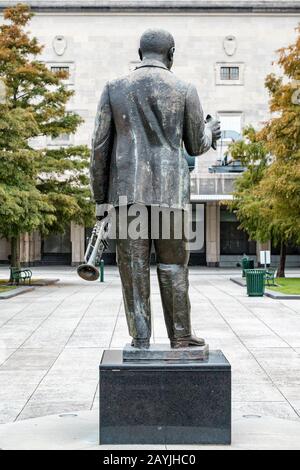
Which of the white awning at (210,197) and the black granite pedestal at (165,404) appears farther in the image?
the white awning at (210,197)

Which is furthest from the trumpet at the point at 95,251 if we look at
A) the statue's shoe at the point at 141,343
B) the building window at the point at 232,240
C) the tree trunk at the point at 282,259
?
the building window at the point at 232,240

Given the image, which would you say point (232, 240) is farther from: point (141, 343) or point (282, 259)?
point (141, 343)

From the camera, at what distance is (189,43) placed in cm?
5094

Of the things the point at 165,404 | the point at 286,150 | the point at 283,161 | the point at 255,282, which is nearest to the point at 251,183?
the point at 283,161

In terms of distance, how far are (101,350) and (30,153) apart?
15357mm

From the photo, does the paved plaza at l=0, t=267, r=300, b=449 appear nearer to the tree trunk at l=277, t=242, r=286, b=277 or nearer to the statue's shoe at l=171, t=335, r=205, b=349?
the statue's shoe at l=171, t=335, r=205, b=349

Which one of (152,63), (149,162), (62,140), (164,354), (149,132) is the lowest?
(164,354)

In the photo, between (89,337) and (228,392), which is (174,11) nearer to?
(89,337)

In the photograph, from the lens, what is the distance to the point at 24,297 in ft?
78.9

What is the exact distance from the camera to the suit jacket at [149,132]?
6.28 m

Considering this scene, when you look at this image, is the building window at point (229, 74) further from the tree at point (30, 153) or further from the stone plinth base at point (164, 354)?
the stone plinth base at point (164, 354)

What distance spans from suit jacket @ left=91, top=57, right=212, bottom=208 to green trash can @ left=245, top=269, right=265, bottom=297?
17.5 m

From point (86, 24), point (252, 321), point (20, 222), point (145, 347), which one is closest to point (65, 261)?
point (86, 24)

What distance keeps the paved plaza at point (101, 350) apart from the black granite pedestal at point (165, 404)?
0.34 metres
